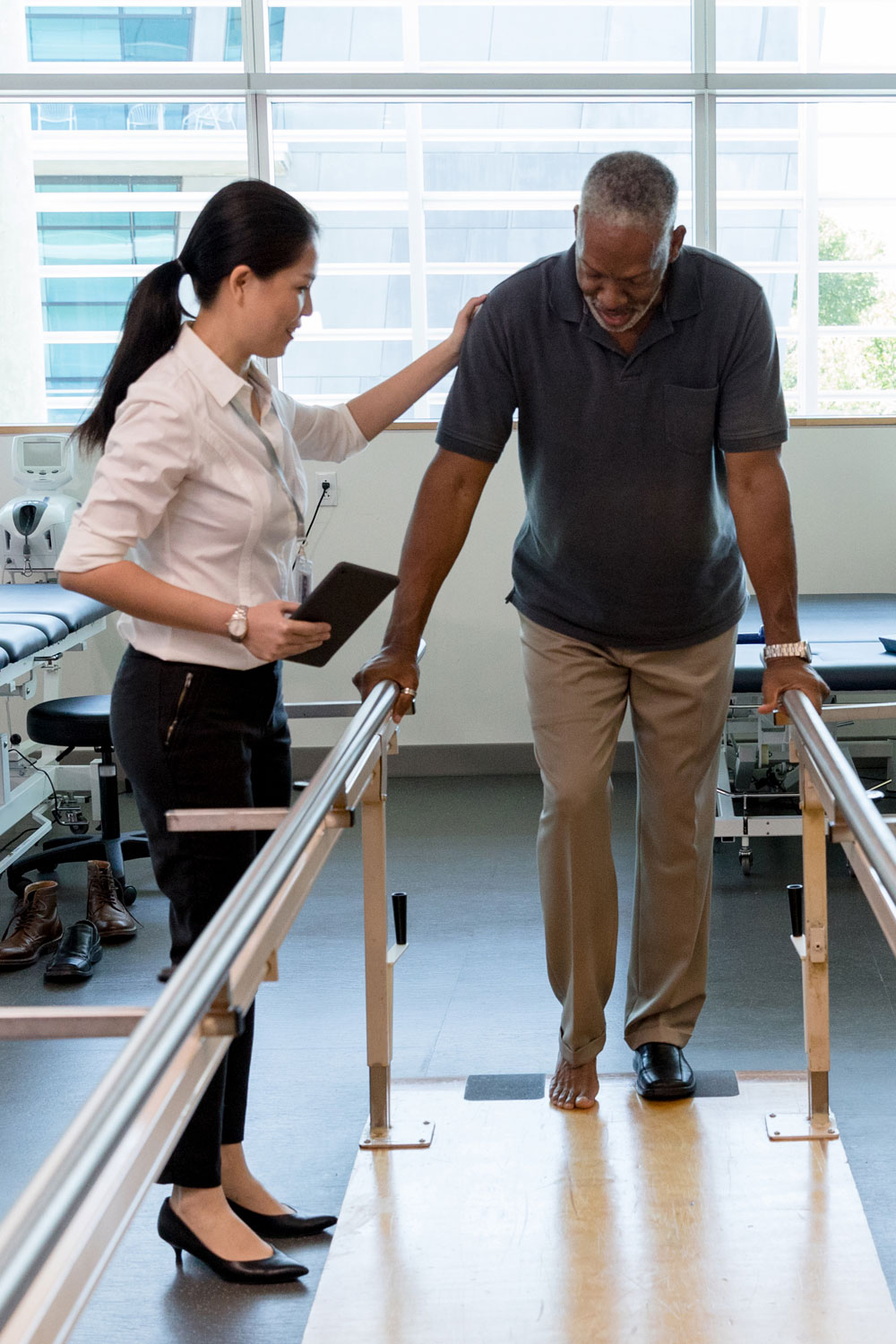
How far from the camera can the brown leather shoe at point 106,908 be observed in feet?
11.4

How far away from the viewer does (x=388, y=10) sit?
16.2 ft

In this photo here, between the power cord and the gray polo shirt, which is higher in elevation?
the gray polo shirt

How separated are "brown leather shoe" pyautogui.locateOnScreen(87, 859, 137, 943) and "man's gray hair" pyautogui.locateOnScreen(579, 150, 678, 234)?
7.45 feet

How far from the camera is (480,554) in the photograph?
505cm

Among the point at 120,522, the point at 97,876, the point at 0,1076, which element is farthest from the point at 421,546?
the point at 97,876

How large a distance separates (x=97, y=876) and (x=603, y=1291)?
221 cm

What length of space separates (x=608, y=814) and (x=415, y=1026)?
92 centimetres

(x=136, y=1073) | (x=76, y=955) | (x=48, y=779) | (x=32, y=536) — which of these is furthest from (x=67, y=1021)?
(x=32, y=536)

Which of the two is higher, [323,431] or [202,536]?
[323,431]

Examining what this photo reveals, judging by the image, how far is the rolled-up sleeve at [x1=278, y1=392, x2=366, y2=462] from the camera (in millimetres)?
2129

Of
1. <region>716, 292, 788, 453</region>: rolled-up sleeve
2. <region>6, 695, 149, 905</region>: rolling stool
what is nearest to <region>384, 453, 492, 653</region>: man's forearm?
<region>716, 292, 788, 453</region>: rolled-up sleeve

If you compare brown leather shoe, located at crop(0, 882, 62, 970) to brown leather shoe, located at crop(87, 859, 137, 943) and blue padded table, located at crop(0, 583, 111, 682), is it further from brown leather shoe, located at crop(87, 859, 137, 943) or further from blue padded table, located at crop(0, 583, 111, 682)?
blue padded table, located at crop(0, 583, 111, 682)

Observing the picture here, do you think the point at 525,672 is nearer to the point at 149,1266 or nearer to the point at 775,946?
the point at 149,1266

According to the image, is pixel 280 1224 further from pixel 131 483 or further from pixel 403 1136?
pixel 131 483
